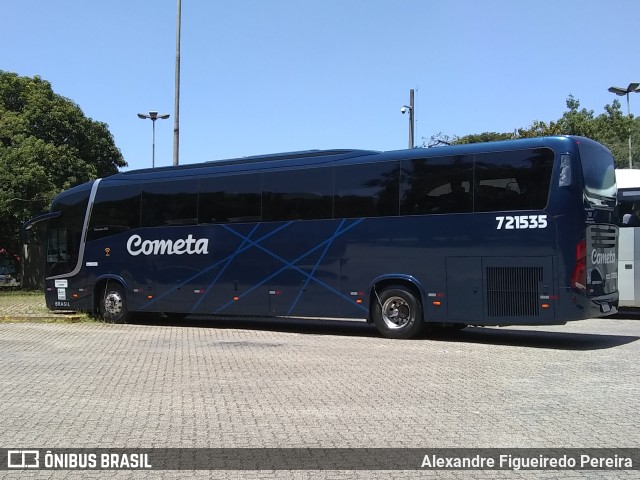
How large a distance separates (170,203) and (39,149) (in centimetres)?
2156

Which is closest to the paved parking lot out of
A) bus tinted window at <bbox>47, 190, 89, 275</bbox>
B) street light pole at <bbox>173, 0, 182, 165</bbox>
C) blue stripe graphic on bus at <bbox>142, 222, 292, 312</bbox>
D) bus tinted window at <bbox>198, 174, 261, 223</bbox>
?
blue stripe graphic on bus at <bbox>142, 222, 292, 312</bbox>

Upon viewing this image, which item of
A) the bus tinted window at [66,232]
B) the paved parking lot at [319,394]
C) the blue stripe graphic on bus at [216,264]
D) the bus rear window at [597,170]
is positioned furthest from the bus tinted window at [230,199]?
the bus rear window at [597,170]

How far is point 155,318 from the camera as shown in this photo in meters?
20.6

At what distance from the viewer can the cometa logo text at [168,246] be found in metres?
17.2

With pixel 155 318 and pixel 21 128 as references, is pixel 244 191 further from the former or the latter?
pixel 21 128

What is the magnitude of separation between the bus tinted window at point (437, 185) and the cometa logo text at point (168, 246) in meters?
5.55

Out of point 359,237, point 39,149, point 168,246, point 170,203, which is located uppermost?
point 39,149

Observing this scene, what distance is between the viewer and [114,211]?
735 inches

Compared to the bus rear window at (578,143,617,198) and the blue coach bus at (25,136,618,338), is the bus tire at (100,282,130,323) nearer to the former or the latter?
the blue coach bus at (25,136,618,338)

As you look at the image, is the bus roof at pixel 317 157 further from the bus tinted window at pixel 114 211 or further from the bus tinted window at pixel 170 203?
the bus tinted window at pixel 114 211

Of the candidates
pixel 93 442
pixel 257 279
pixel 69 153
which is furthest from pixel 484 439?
pixel 69 153

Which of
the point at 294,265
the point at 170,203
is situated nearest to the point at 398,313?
the point at 294,265

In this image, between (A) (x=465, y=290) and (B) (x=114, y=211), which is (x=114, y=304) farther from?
(A) (x=465, y=290)

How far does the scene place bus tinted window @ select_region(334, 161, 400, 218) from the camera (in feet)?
47.2
